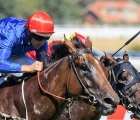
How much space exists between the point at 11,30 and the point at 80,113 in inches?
68.2

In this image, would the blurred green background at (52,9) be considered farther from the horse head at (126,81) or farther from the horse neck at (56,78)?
the horse neck at (56,78)

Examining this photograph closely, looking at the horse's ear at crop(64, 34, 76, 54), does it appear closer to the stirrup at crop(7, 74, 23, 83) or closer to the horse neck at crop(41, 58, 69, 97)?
the horse neck at crop(41, 58, 69, 97)

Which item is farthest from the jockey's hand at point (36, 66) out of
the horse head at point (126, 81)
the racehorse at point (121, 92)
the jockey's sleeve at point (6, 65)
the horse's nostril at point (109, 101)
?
the horse head at point (126, 81)

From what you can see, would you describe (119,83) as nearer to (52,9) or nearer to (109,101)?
(109,101)

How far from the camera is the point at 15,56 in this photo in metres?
6.30

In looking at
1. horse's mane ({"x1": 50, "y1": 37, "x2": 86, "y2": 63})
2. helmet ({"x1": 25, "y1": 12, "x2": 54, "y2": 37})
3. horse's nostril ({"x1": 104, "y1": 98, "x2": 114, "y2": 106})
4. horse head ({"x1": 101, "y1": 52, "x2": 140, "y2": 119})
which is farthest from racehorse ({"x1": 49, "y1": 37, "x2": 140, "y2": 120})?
horse's nostril ({"x1": 104, "y1": 98, "x2": 114, "y2": 106})

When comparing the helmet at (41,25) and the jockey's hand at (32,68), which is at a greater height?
the helmet at (41,25)

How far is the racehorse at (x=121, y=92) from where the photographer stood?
7.15m

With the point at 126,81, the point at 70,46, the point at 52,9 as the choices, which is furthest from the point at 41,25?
the point at 52,9

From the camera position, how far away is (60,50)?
5.97 meters

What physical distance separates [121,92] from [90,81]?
1.82 m

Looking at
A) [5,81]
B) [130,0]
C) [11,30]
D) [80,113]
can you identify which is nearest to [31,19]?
[11,30]

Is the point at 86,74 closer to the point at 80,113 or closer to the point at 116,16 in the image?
the point at 80,113

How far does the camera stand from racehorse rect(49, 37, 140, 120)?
7.15 m
